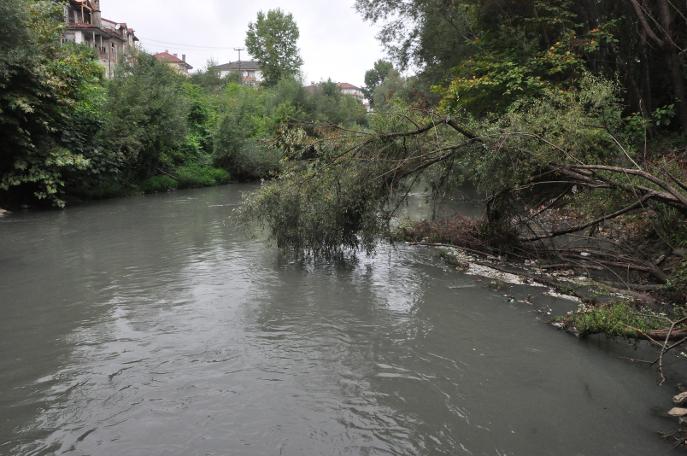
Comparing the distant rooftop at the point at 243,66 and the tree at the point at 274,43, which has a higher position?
the distant rooftop at the point at 243,66

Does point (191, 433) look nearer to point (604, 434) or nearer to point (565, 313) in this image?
point (604, 434)

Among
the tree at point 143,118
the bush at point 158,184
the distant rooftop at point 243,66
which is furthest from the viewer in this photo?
the distant rooftop at point 243,66

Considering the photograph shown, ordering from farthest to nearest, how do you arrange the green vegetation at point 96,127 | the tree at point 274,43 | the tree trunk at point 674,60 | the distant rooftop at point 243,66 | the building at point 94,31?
the distant rooftop at point 243,66 → the tree at point 274,43 → the building at point 94,31 → the green vegetation at point 96,127 → the tree trunk at point 674,60

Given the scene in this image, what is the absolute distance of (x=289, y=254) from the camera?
39.1 feet

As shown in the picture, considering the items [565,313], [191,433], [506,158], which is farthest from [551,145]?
[191,433]

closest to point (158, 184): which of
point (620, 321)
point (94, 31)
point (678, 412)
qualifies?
point (620, 321)

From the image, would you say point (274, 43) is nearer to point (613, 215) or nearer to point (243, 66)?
point (243, 66)

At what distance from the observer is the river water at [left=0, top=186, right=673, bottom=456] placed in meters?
4.93

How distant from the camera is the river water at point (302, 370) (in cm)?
493

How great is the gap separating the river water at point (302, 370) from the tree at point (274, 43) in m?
70.3

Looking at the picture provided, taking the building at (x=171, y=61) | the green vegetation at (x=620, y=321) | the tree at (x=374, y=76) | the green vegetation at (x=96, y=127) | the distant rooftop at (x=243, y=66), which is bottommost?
the green vegetation at (x=620, y=321)

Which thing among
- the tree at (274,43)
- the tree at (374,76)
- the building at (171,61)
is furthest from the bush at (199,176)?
the tree at (374,76)

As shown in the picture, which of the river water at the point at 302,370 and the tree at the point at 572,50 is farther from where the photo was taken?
the tree at the point at 572,50

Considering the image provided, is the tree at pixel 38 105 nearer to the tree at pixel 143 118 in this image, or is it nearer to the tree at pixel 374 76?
the tree at pixel 143 118
